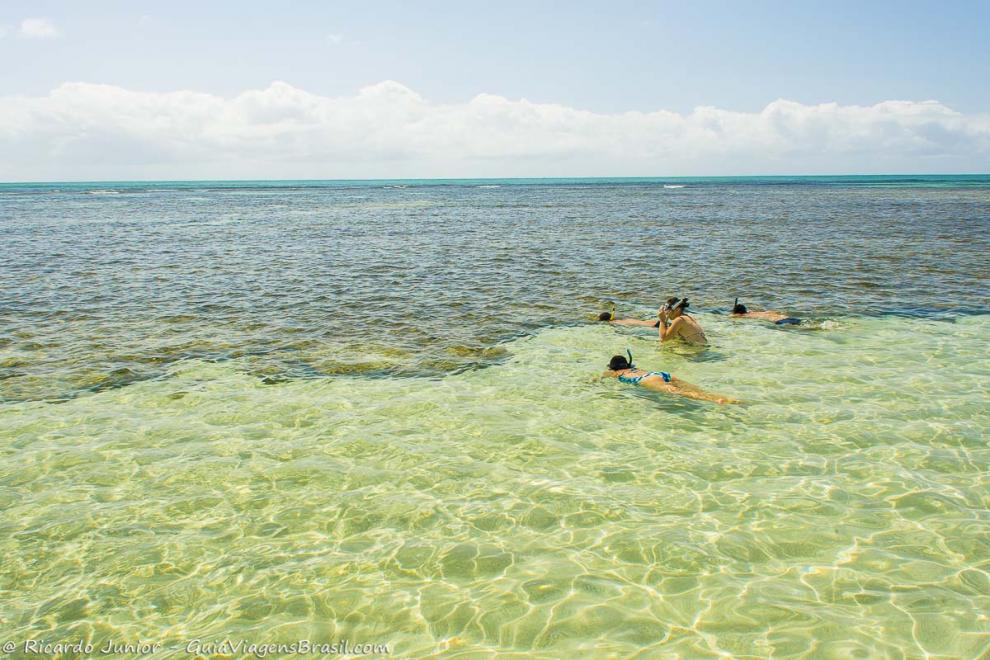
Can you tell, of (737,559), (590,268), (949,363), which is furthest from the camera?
(590,268)

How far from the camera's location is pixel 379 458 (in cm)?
966

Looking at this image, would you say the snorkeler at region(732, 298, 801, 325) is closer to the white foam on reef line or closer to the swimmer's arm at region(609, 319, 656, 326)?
the swimmer's arm at region(609, 319, 656, 326)

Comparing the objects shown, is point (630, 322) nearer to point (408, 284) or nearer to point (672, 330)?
point (672, 330)

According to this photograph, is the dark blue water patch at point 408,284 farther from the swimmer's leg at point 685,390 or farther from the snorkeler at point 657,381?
the swimmer's leg at point 685,390

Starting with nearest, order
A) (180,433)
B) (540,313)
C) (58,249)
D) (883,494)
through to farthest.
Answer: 1. (883,494)
2. (180,433)
3. (540,313)
4. (58,249)

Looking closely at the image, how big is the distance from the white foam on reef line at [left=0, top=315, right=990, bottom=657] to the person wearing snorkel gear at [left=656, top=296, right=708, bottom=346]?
233cm

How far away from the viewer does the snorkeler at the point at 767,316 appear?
1702 centimetres

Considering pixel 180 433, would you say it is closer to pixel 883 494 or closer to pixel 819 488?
pixel 819 488

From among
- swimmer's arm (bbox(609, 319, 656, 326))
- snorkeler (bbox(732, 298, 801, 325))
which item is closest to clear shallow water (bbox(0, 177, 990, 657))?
snorkeler (bbox(732, 298, 801, 325))

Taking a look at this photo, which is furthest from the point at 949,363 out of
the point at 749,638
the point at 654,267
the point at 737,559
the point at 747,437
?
the point at 654,267

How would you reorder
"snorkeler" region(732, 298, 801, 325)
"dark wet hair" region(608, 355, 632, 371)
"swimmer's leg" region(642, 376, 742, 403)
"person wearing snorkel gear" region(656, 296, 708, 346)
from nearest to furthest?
"swimmer's leg" region(642, 376, 742, 403)
"dark wet hair" region(608, 355, 632, 371)
"person wearing snorkel gear" region(656, 296, 708, 346)
"snorkeler" region(732, 298, 801, 325)

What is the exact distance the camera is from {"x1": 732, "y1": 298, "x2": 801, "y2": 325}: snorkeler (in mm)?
17016

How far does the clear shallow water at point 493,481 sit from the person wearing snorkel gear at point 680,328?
26.9 inches

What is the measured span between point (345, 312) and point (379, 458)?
10.7 meters
